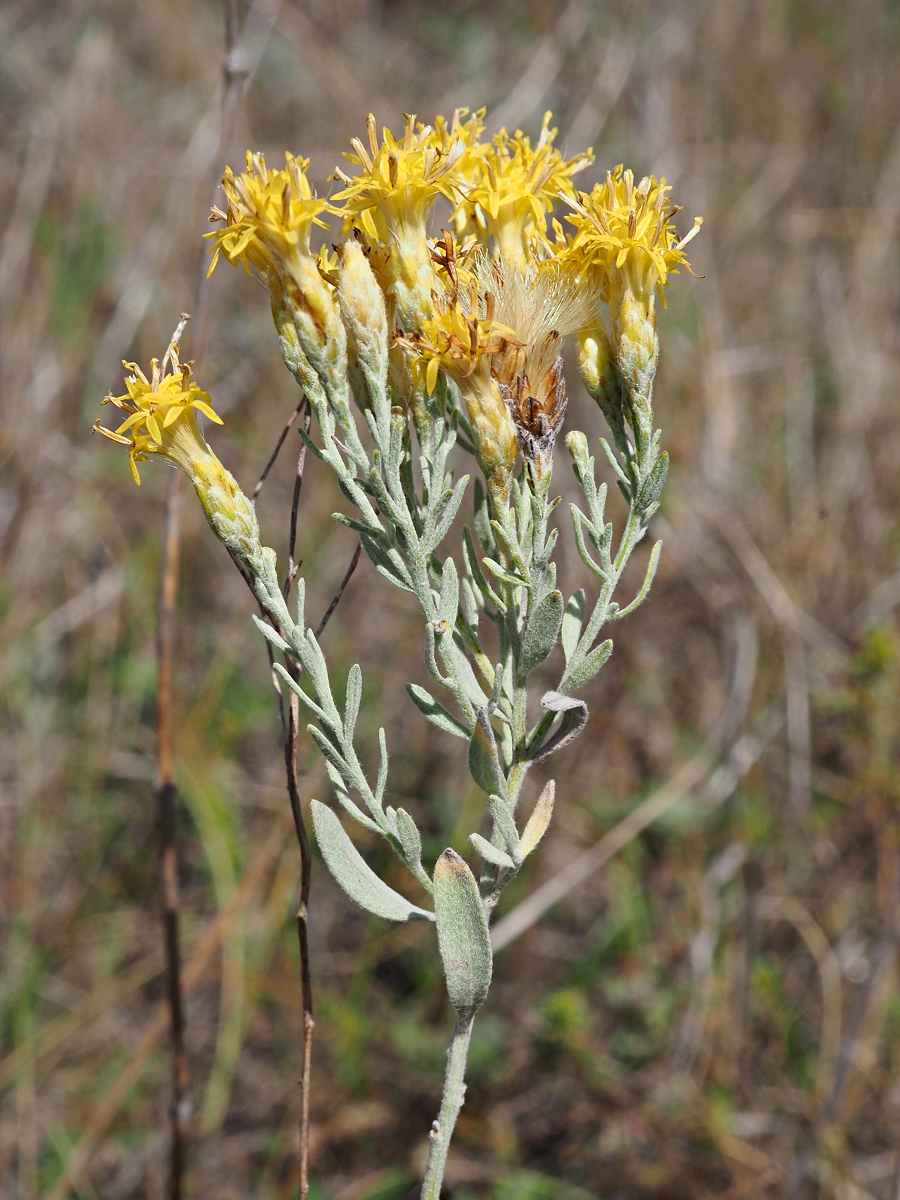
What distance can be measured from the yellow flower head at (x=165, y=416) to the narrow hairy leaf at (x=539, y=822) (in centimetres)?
69

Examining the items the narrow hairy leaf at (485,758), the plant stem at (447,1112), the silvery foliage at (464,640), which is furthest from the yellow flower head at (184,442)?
the plant stem at (447,1112)

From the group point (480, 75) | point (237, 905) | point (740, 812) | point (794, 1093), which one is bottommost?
point (794, 1093)

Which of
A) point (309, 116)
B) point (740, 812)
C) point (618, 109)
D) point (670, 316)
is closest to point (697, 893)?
point (740, 812)

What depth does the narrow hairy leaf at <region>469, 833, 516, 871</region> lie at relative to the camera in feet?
3.83

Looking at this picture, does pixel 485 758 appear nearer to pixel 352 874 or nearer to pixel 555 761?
pixel 352 874

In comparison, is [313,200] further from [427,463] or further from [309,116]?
[309,116]

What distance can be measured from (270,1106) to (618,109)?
168 inches

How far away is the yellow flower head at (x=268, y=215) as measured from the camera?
133 centimetres

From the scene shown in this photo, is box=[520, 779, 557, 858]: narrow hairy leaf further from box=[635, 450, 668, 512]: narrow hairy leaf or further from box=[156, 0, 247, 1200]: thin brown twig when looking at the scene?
box=[156, 0, 247, 1200]: thin brown twig

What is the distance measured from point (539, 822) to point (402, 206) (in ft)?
2.99

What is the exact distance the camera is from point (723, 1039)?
2.99 metres

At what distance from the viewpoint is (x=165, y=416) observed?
1.38 meters

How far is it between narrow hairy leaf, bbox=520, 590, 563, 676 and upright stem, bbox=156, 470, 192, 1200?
91 cm

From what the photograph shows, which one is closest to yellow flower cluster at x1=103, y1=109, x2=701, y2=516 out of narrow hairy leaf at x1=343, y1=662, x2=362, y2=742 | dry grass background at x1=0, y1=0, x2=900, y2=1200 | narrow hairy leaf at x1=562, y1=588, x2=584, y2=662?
narrow hairy leaf at x1=562, y1=588, x2=584, y2=662
